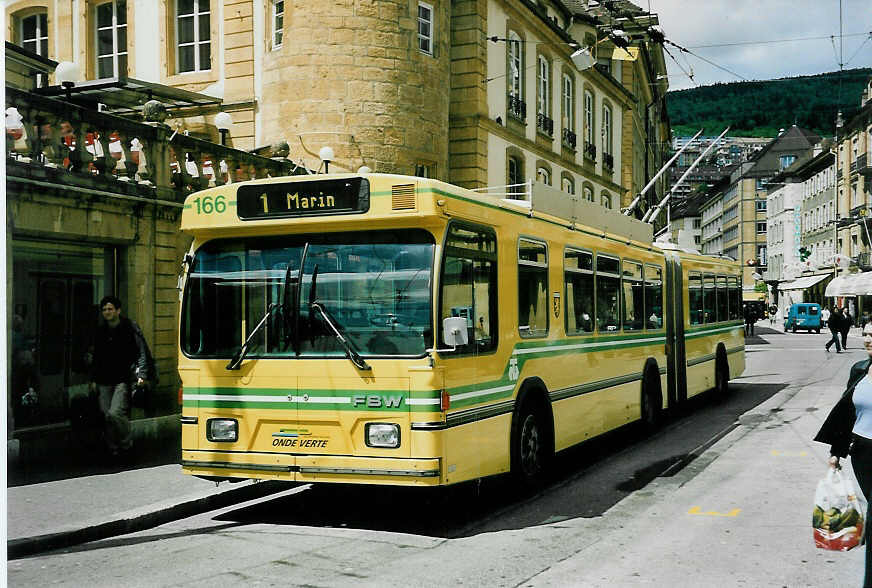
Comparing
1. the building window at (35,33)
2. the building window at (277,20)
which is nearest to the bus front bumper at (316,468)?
the building window at (277,20)

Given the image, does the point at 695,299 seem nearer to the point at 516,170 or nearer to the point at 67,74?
the point at 67,74

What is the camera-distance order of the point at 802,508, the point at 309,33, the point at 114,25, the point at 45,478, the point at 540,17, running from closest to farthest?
the point at 802,508
the point at 45,478
the point at 309,33
the point at 114,25
the point at 540,17

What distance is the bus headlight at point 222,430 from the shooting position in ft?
28.2

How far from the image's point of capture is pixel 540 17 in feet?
102

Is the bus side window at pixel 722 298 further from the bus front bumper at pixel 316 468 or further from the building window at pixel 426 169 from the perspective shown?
the bus front bumper at pixel 316 468

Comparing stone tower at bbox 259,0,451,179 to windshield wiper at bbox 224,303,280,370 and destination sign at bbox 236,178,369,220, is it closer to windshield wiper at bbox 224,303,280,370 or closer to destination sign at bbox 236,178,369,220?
destination sign at bbox 236,178,369,220

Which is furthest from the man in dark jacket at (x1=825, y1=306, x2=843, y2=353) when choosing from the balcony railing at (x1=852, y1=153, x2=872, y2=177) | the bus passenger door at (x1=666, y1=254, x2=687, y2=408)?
the balcony railing at (x1=852, y1=153, x2=872, y2=177)

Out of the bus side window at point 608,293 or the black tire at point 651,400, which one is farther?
the black tire at point 651,400

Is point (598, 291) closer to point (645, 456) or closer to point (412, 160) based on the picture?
point (645, 456)

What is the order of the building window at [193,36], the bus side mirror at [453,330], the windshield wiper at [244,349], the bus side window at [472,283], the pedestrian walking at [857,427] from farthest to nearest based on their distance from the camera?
the building window at [193,36] → the windshield wiper at [244,349] → the bus side window at [472,283] → the bus side mirror at [453,330] → the pedestrian walking at [857,427]

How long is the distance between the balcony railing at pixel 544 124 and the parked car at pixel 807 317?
38252 mm

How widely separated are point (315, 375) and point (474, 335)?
1400mm

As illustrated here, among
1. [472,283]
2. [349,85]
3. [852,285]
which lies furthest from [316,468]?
[852,285]

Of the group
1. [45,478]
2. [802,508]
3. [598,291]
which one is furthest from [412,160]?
[802,508]
